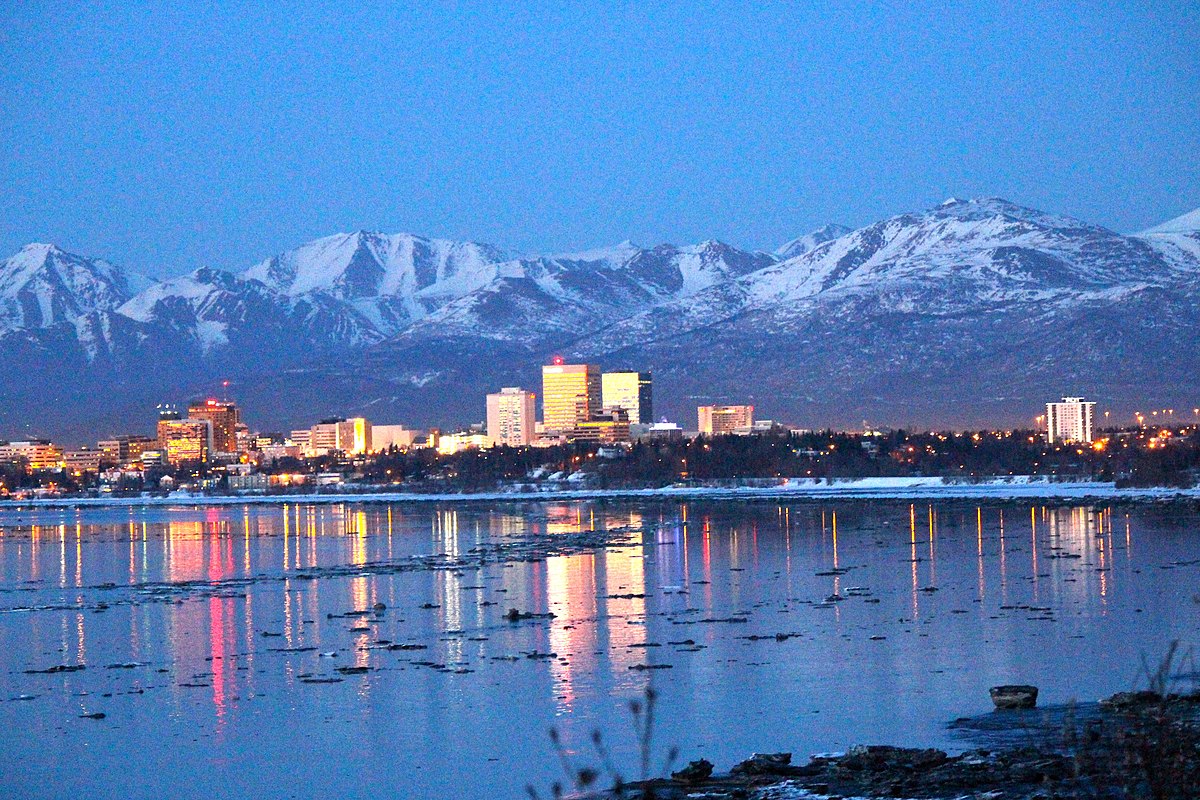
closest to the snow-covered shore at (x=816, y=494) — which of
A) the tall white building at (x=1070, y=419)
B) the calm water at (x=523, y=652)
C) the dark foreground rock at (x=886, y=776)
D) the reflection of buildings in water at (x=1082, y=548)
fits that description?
the reflection of buildings in water at (x=1082, y=548)

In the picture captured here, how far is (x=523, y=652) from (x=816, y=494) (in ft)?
246

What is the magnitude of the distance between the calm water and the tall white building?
122539 mm

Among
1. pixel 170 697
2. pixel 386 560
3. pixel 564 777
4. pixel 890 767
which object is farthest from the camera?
pixel 386 560

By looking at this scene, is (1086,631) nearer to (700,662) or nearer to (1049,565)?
Answer: (700,662)

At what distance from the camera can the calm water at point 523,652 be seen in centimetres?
1755

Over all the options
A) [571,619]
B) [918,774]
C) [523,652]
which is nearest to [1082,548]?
[571,619]

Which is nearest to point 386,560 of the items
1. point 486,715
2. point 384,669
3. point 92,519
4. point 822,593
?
point 822,593

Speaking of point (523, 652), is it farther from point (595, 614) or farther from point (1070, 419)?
point (1070, 419)

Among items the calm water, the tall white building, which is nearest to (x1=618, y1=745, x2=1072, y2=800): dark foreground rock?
the calm water

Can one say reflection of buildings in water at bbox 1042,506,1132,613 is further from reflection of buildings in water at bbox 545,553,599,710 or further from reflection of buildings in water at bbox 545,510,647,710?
reflection of buildings in water at bbox 545,553,599,710

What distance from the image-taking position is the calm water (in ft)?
57.6

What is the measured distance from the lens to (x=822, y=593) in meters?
33.4

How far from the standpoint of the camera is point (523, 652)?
25.1m

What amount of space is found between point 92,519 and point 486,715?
3276 inches
